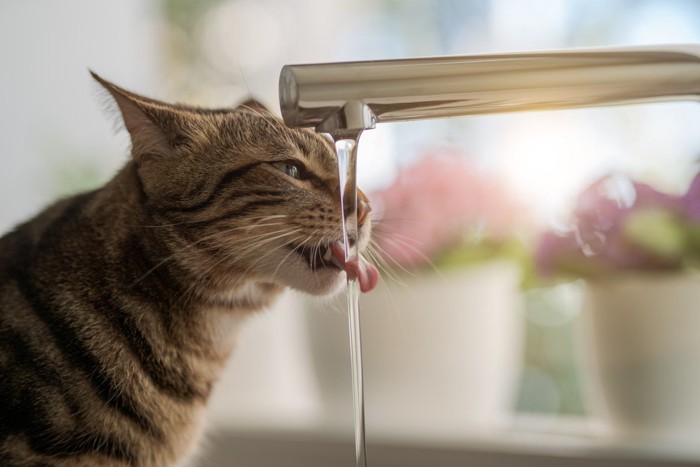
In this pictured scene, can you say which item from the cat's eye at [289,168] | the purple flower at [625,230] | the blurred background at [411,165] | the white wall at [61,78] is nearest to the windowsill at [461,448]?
the blurred background at [411,165]

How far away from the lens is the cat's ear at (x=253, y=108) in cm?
76

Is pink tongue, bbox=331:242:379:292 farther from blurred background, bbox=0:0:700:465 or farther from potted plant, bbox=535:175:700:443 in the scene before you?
potted plant, bbox=535:175:700:443

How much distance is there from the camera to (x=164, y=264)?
2.28 feet

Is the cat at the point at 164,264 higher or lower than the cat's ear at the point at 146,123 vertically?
lower

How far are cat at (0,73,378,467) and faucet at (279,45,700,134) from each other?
15cm

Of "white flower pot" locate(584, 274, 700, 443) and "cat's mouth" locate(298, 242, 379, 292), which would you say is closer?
"cat's mouth" locate(298, 242, 379, 292)

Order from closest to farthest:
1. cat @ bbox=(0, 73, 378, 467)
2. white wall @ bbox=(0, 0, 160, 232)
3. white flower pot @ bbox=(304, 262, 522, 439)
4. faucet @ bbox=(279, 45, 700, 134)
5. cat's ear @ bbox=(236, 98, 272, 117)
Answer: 1. faucet @ bbox=(279, 45, 700, 134)
2. cat @ bbox=(0, 73, 378, 467)
3. cat's ear @ bbox=(236, 98, 272, 117)
4. white flower pot @ bbox=(304, 262, 522, 439)
5. white wall @ bbox=(0, 0, 160, 232)

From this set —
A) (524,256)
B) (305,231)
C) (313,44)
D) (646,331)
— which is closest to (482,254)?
(524,256)

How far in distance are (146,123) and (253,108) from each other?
15 centimetres

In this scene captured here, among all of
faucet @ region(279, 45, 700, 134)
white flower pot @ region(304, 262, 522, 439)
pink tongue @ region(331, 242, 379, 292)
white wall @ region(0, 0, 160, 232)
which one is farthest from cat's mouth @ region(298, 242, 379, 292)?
white wall @ region(0, 0, 160, 232)

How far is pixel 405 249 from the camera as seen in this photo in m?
0.98

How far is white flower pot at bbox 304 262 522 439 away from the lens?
996 mm

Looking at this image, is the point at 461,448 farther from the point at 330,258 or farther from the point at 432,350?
the point at 330,258

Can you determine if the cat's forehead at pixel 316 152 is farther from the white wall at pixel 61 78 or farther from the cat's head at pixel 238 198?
the white wall at pixel 61 78
